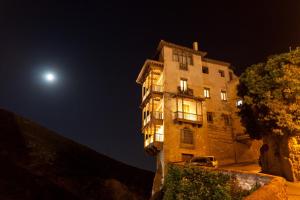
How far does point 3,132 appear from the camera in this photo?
2328 inches

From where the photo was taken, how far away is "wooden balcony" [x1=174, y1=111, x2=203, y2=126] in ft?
129

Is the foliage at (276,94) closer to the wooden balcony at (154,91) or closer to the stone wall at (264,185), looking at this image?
the stone wall at (264,185)

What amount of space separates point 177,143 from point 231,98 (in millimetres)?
13382

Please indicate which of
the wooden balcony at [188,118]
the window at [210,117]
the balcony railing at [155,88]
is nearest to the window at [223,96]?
the window at [210,117]

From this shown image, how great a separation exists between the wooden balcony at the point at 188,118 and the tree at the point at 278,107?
1283 cm

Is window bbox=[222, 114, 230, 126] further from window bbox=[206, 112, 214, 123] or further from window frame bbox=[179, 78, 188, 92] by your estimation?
window frame bbox=[179, 78, 188, 92]

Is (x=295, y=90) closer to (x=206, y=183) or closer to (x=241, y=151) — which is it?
(x=206, y=183)

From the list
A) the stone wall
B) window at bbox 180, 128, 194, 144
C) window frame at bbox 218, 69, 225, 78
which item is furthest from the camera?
window frame at bbox 218, 69, 225, 78

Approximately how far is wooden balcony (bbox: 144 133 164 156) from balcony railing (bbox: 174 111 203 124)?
344 centimetres

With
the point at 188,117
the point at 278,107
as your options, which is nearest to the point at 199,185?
the point at 278,107

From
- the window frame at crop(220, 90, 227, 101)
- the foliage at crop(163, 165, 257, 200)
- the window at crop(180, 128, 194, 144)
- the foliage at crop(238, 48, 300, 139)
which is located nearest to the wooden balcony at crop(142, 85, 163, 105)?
the window at crop(180, 128, 194, 144)

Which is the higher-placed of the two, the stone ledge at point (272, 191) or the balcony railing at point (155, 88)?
the balcony railing at point (155, 88)

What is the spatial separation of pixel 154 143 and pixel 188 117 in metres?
6.19

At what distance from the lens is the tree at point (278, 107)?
22.9 metres
